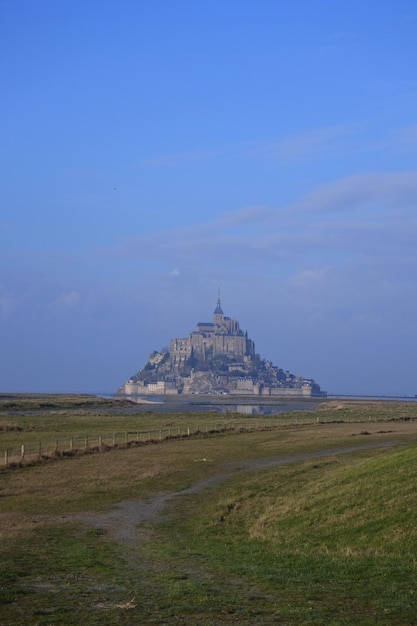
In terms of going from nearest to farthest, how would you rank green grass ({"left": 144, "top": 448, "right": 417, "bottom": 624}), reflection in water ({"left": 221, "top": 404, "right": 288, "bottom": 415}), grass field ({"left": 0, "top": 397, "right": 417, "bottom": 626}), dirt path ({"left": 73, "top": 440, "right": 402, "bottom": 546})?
1. grass field ({"left": 0, "top": 397, "right": 417, "bottom": 626})
2. green grass ({"left": 144, "top": 448, "right": 417, "bottom": 624})
3. dirt path ({"left": 73, "top": 440, "right": 402, "bottom": 546})
4. reflection in water ({"left": 221, "top": 404, "right": 288, "bottom": 415})

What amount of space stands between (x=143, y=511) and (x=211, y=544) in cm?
644

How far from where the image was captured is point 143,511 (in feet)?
82.7

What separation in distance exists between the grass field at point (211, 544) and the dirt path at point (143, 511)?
5 cm

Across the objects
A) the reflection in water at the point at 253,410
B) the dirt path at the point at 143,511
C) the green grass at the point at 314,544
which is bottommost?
the dirt path at the point at 143,511

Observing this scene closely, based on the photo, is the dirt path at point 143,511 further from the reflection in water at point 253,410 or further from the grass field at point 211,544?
the reflection in water at point 253,410

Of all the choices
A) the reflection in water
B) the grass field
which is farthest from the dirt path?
the reflection in water

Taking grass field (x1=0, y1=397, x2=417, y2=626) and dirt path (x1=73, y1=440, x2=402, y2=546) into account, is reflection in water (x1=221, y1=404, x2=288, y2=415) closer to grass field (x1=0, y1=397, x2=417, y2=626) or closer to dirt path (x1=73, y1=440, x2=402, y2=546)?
dirt path (x1=73, y1=440, x2=402, y2=546)

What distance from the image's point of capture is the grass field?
38.8ft

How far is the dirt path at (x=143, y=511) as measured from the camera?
21172 millimetres

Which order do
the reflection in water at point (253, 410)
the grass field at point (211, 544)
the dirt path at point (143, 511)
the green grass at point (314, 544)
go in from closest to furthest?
the grass field at point (211, 544) → the green grass at point (314, 544) → the dirt path at point (143, 511) → the reflection in water at point (253, 410)

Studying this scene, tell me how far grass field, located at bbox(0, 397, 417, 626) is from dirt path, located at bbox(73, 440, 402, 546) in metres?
0.05

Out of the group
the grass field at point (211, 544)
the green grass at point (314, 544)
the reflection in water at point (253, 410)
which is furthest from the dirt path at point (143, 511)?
the reflection in water at point (253, 410)

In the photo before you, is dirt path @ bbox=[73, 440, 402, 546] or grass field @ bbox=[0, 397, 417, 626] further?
dirt path @ bbox=[73, 440, 402, 546]

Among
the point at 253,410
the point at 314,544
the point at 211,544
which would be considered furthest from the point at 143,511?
the point at 253,410
